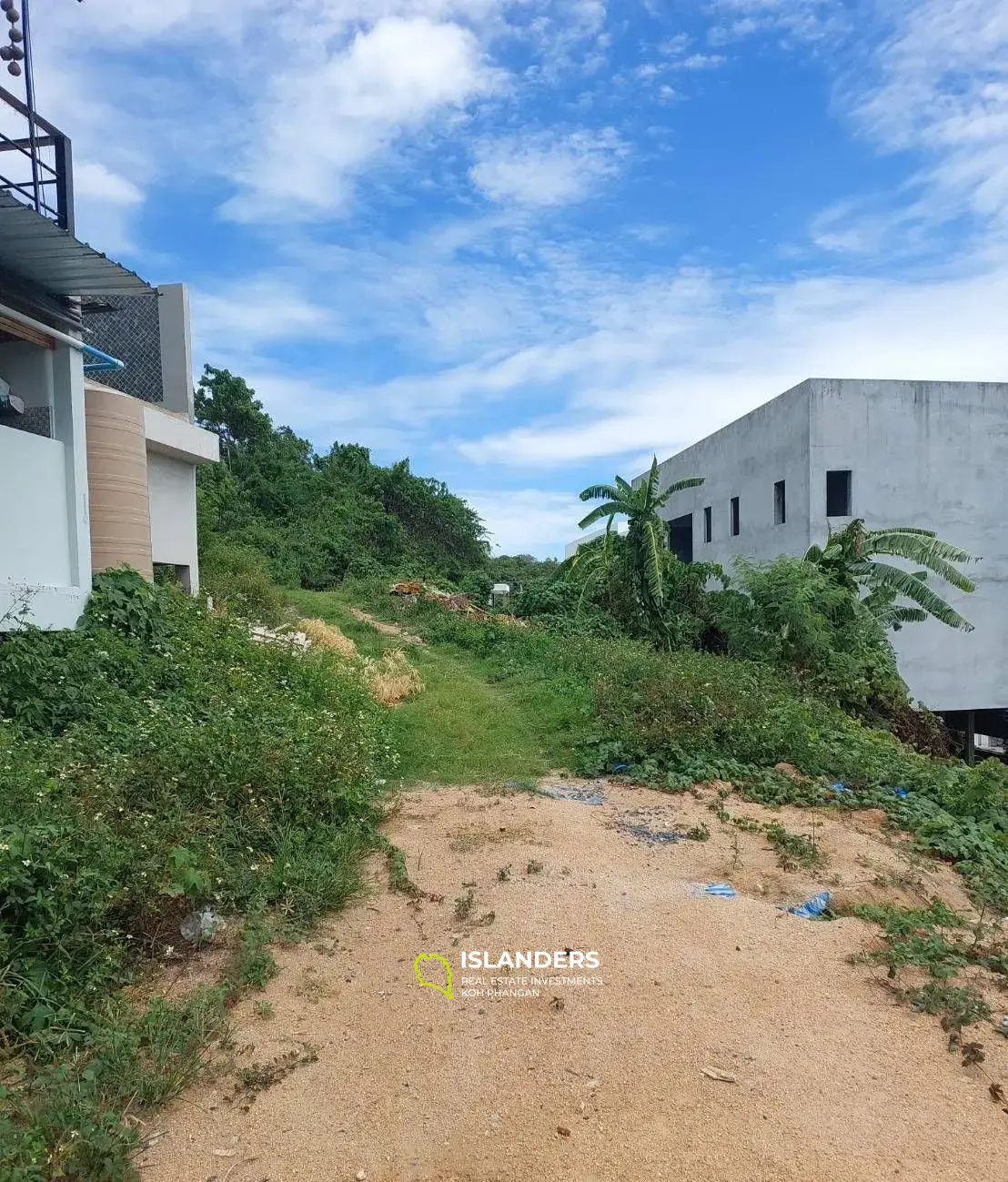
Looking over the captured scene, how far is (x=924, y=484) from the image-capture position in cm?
1499

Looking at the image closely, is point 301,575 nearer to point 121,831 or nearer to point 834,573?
point 834,573

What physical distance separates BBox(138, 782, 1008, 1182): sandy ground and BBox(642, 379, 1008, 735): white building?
11.5 metres

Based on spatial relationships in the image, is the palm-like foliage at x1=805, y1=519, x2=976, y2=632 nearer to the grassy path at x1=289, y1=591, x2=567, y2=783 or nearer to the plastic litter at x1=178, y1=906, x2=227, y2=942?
the grassy path at x1=289, y1=591, x2=567, y2=783

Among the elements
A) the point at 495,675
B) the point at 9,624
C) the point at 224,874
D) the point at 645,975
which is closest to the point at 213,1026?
the point at 224,874

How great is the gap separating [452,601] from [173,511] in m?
7.93

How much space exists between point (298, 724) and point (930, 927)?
4193 millimetres

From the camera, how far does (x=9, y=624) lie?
6.41 meters

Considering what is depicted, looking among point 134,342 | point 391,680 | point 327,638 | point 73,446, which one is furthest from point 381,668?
point 134,342

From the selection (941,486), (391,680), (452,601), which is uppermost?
(941,486)

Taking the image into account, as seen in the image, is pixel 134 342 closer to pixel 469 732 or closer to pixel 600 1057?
pixel 469 732

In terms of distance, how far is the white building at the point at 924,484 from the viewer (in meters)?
14.6

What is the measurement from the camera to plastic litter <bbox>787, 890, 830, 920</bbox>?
4.24 metres

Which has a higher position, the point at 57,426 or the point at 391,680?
the point at 57,426

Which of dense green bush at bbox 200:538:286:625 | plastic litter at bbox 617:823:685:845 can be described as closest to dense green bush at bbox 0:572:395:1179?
plastic litter at bbox 617:823:685:845
